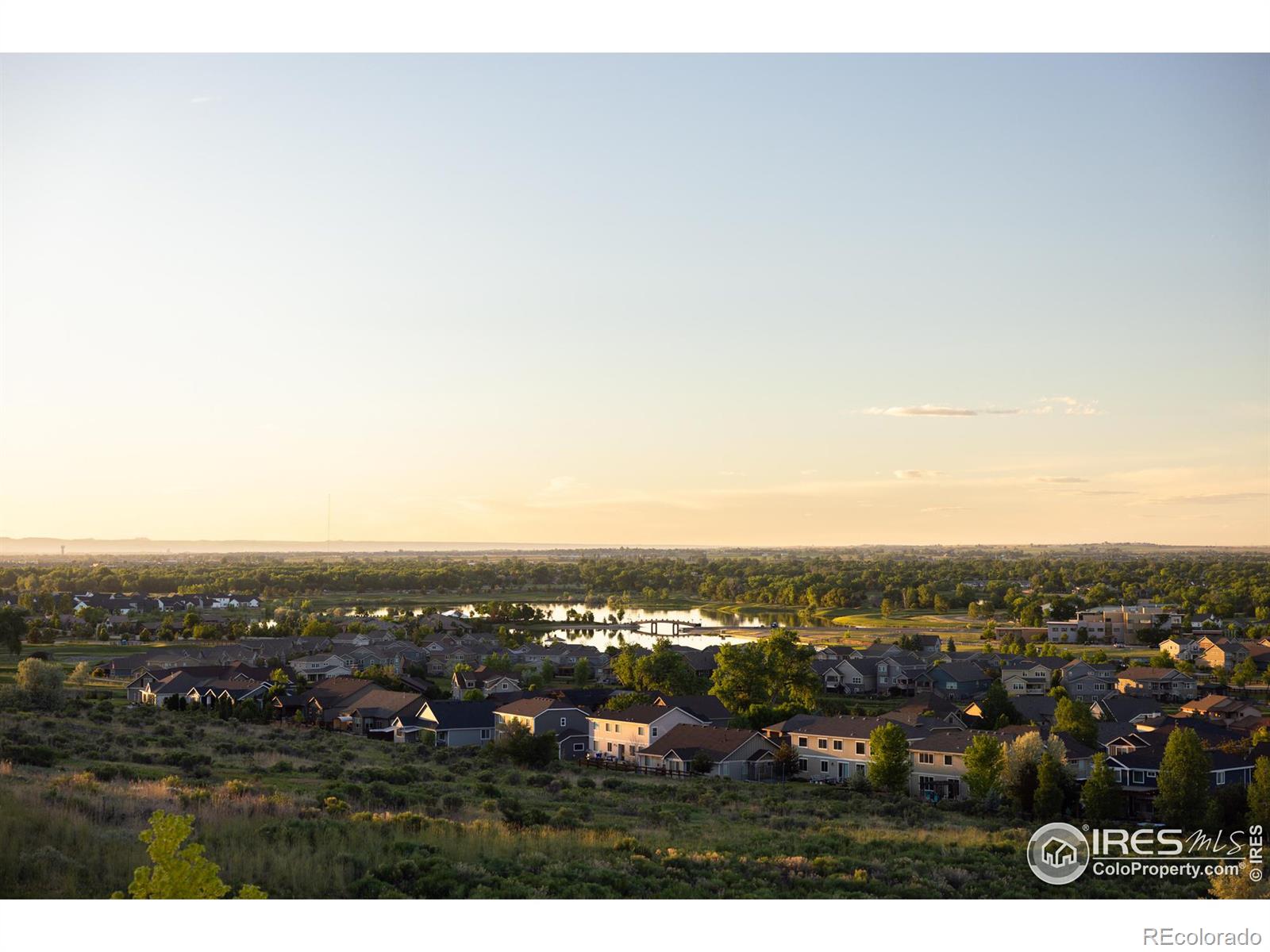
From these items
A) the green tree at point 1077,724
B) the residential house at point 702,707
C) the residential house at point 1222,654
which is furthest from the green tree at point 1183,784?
the residential house at point 1222,654

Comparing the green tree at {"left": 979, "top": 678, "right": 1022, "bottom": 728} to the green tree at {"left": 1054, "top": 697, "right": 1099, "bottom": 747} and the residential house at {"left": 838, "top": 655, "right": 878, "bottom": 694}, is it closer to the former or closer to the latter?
the green tree at {"left": 1054, "top": 697, "right": 1099, "bottom": 747}

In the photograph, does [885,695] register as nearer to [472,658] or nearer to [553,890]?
[472,658]

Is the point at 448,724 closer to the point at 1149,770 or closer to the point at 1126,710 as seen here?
the point at 1149,770

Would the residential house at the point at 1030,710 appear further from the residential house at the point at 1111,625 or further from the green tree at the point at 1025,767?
the residential house at the point at 1111,625

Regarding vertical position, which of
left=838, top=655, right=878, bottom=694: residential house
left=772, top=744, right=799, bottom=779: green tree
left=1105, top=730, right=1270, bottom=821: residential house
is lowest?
left=838, top=655, right=878, bottom=694: residential house

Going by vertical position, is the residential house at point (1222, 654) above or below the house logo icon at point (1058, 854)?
below

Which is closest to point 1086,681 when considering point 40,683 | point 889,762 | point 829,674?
point 829,674

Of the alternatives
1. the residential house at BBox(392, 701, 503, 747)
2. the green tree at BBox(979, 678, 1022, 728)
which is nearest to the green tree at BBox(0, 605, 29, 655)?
the residential house at BBox(392, 701, 503, 747)
